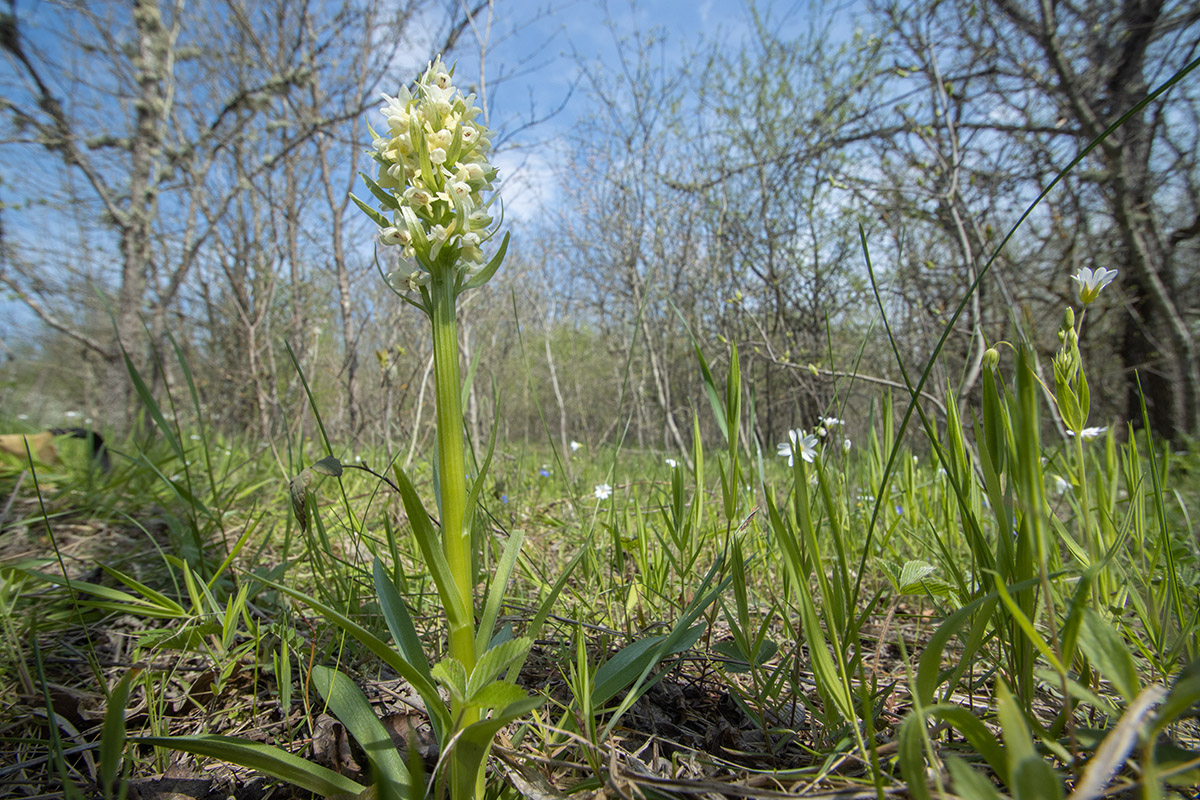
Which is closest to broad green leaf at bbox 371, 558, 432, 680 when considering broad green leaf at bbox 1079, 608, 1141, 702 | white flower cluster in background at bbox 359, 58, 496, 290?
white flower cluster in background at bbox 359, 58, 496, 290

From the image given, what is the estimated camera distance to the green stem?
0.76 m

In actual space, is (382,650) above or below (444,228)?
below

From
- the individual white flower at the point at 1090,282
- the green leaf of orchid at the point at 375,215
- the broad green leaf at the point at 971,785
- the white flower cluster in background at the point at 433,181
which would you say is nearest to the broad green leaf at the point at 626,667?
the broad green leaf at the point at 971,785

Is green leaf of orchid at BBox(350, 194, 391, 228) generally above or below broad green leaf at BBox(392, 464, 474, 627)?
above

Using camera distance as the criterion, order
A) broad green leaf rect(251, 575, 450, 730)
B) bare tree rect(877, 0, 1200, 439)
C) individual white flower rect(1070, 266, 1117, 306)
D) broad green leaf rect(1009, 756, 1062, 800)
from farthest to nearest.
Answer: bare tree rect(877, 0, 1200, 439) → individual white flower rect(1070, 266, 1117, 306) → broad green leaf rect(251, 575, 450, 730) → broad green leaf rect(1009, 756, 1062, 800)

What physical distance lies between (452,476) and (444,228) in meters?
0.38

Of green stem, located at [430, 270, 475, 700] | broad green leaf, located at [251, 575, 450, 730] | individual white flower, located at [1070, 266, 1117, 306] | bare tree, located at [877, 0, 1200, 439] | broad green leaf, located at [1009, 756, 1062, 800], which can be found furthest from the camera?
bare tree, located at [877, 0, 1200, 439]

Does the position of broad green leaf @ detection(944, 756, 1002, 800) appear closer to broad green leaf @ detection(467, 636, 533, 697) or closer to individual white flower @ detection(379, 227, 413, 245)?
broad green leaf @ detection(467, 636, 533, 697)

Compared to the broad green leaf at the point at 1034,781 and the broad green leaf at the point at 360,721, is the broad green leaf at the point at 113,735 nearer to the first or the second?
the broad green leaf at the point at 360,721

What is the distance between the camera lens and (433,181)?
32.8 inches

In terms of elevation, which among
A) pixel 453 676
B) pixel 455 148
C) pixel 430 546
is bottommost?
pixel 453 676

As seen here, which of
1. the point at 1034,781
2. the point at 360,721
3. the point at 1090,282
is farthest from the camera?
the point at 1090,282

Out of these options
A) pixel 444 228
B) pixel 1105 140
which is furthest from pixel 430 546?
pixel 1105 140

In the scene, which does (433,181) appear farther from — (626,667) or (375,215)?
(626,667)
